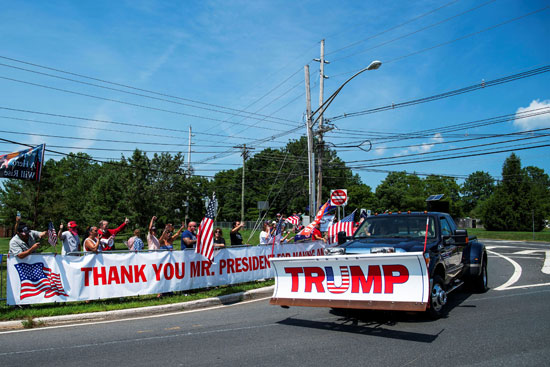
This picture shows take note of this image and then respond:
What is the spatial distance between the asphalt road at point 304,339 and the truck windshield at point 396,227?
4.81 ft

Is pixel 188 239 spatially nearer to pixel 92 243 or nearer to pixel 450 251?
pixel 92 243

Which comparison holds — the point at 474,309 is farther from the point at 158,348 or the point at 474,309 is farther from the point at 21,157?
the point at 21,157

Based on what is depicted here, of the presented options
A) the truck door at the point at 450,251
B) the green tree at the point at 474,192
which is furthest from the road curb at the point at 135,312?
the green tree at the point at 474,192

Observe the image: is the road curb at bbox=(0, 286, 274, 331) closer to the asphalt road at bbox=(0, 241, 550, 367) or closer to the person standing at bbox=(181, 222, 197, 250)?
the asphalt road at bbox=(0, 241, 550, 367)

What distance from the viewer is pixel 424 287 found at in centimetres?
592

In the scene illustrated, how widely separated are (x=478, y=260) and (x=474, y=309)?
1.61m

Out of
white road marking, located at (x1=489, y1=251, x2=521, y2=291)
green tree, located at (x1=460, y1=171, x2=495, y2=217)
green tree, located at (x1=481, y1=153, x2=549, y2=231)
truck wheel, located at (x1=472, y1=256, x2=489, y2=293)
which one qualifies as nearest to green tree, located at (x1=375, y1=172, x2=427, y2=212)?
green tree, located at (x1=481, y1=153, x2=549, y2=231)

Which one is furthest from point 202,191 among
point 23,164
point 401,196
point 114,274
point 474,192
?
point 474,192

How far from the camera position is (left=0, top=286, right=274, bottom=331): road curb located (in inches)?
301

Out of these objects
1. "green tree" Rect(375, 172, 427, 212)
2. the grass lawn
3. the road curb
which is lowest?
the road curb

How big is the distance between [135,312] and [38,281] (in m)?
2.08

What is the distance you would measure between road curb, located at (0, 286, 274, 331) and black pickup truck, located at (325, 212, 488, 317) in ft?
10.4

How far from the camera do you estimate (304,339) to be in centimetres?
598

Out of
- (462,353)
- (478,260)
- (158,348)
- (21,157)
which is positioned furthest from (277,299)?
(21,157)
